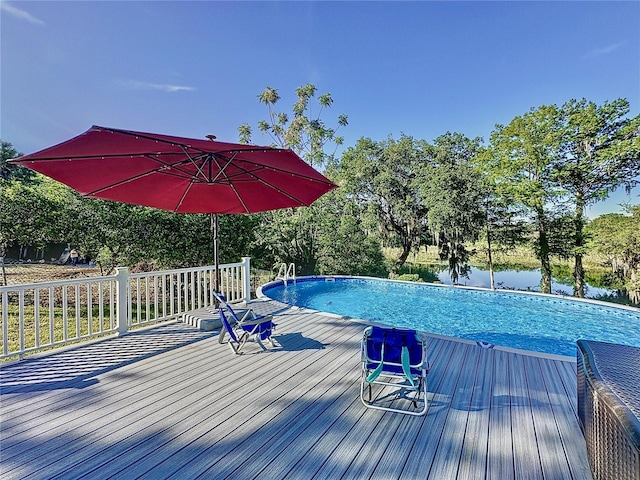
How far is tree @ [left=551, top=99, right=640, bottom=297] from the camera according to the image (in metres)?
10.9

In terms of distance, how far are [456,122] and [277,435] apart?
52.1 feet

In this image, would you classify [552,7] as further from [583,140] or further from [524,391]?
[524,391]

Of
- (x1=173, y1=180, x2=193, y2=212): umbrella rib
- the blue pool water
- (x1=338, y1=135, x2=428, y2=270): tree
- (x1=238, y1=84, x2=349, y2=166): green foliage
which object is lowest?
the blue pool water

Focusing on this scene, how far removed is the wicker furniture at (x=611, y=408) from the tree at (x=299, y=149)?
11346 mm

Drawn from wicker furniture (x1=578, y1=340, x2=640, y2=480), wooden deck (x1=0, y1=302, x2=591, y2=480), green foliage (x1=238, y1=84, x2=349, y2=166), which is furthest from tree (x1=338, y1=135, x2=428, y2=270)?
wicker furniture (x1=578, y1=340, x2=640, y2=480)

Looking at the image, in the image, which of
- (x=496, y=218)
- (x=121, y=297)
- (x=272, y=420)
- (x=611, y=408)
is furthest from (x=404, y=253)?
(x=611, y=408)

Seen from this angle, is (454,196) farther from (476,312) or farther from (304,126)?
(304,126)

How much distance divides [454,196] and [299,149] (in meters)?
7.49

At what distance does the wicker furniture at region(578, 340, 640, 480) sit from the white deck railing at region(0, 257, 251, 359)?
3.67m

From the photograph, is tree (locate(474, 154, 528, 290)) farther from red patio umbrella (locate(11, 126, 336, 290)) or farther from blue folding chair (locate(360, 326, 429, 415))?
blue folding chair (locate(360, 326, 429, 415))

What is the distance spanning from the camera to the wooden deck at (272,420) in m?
1.87

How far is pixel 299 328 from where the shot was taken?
4.77m

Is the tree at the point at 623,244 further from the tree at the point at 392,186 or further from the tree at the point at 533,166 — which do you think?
the tree at the point at 392,186

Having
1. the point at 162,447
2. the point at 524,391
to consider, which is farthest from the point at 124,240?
the point at 524,391
